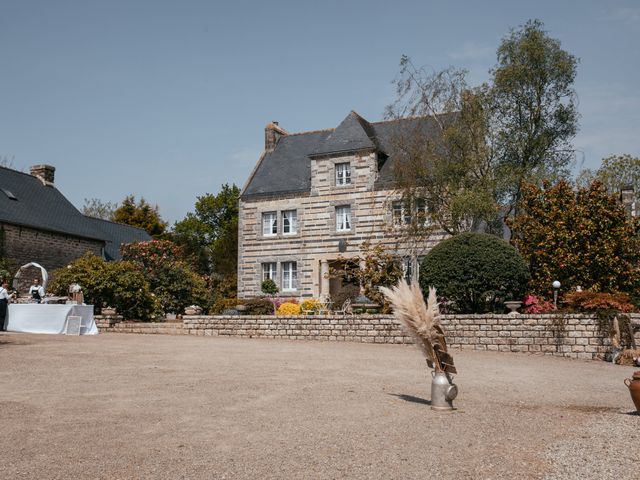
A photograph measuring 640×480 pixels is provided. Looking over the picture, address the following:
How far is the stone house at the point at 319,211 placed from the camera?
92.7 ft

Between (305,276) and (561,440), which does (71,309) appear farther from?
(561,440)

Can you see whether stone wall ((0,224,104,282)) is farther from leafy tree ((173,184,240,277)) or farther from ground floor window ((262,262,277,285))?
leafy tree ((173,184,240,277))

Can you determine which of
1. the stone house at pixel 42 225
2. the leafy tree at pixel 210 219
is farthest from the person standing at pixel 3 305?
the leafy tree at pixel 210 219

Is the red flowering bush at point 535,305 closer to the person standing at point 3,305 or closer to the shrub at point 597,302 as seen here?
the shrub at point 597,302

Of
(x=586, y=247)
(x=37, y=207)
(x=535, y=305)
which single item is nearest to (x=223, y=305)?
(x=37, y=207)

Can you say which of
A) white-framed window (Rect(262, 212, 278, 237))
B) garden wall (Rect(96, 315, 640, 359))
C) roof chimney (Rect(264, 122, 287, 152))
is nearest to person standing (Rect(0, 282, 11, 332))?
garden wall (Rect(96, 315, 640, 359))

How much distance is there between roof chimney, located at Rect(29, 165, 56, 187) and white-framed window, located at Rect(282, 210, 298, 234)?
1320 centimetres

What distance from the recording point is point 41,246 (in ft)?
95.9

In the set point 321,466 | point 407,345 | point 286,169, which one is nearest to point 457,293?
point 407,345

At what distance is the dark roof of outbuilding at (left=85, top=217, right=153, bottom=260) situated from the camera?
35.0 meters

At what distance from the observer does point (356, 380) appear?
1022 centimetres

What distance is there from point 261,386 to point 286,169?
2275cm

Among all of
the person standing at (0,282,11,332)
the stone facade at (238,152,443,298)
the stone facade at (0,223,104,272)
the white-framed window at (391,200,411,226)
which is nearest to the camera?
the person standing at (0,282,11,332)

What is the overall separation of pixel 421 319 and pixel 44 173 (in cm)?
3084
